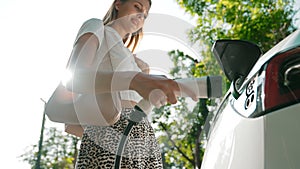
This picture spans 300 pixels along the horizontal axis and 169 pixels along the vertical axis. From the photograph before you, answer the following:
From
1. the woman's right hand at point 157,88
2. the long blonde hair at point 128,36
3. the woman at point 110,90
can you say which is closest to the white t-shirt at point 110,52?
the woman at point 110,90

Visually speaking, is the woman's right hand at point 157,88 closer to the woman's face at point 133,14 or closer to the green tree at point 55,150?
the woman's face at point 133,14

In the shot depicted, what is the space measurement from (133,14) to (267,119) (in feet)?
4.20

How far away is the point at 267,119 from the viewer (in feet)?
3.74

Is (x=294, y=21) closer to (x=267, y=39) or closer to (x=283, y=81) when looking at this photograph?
(x=267, y=39)

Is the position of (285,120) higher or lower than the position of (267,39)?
lower

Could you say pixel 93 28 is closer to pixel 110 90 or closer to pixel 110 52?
pixel 110 52

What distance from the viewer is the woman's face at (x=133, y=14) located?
2238 millimetres

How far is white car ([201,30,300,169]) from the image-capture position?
1.08 meters

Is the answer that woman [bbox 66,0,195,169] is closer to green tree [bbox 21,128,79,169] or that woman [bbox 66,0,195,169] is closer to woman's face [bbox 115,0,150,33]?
woman's face [bbox 115,0,150,33]

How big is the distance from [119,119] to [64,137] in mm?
30501

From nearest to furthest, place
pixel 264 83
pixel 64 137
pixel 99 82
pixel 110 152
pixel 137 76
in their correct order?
pixel 264 83 < pixel 137 76 < pixel 99 82 < pixel 110 152 < pixel 64 137

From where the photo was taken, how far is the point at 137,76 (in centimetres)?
147

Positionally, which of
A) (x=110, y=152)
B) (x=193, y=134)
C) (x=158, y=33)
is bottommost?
(x=110, y=152)

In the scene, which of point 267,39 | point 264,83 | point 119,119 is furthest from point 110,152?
point 267,39
